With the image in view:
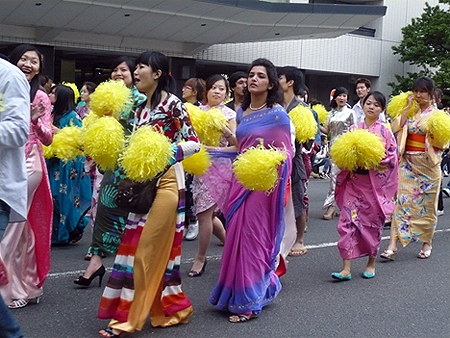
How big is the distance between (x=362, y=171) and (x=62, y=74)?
15.7 metres

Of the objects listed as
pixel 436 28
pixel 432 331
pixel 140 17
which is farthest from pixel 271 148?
pixel 436 28

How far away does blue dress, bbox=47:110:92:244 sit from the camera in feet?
23.8

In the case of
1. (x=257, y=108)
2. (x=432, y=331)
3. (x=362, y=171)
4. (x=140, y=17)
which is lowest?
(x=432, y=331)

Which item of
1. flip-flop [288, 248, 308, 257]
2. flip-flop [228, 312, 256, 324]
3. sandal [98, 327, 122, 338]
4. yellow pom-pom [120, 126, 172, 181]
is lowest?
flip-flop [288, 248, 308, 257]

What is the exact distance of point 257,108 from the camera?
5.04 meters

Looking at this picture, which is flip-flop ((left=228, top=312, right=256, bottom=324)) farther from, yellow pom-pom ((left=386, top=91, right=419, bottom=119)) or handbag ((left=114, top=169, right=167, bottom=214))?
yellow pom-pom ((left=386, top=91, right=419, bottom=119))

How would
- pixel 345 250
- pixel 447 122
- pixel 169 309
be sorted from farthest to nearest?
pixel 447 122 < pixel 345 250 < pixel 169 309

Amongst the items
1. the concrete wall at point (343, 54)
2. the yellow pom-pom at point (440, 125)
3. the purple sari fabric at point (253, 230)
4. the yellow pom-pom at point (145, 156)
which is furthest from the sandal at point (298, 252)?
the concrete wall at point (343, 54)

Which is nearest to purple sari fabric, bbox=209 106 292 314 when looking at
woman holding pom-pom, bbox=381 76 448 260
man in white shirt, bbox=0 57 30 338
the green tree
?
man in white shirt, bbox=0 57 30 338

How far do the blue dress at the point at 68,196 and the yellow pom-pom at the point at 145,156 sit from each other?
3.28m

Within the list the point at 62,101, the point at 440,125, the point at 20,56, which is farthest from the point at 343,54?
the point at 20,56

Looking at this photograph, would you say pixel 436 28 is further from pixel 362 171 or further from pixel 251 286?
pixel 251 286

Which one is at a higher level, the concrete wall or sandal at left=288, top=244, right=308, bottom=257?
the concrete wall

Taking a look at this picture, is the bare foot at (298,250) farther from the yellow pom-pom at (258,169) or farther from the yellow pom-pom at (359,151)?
the yellow pom-pom at (258,169)
